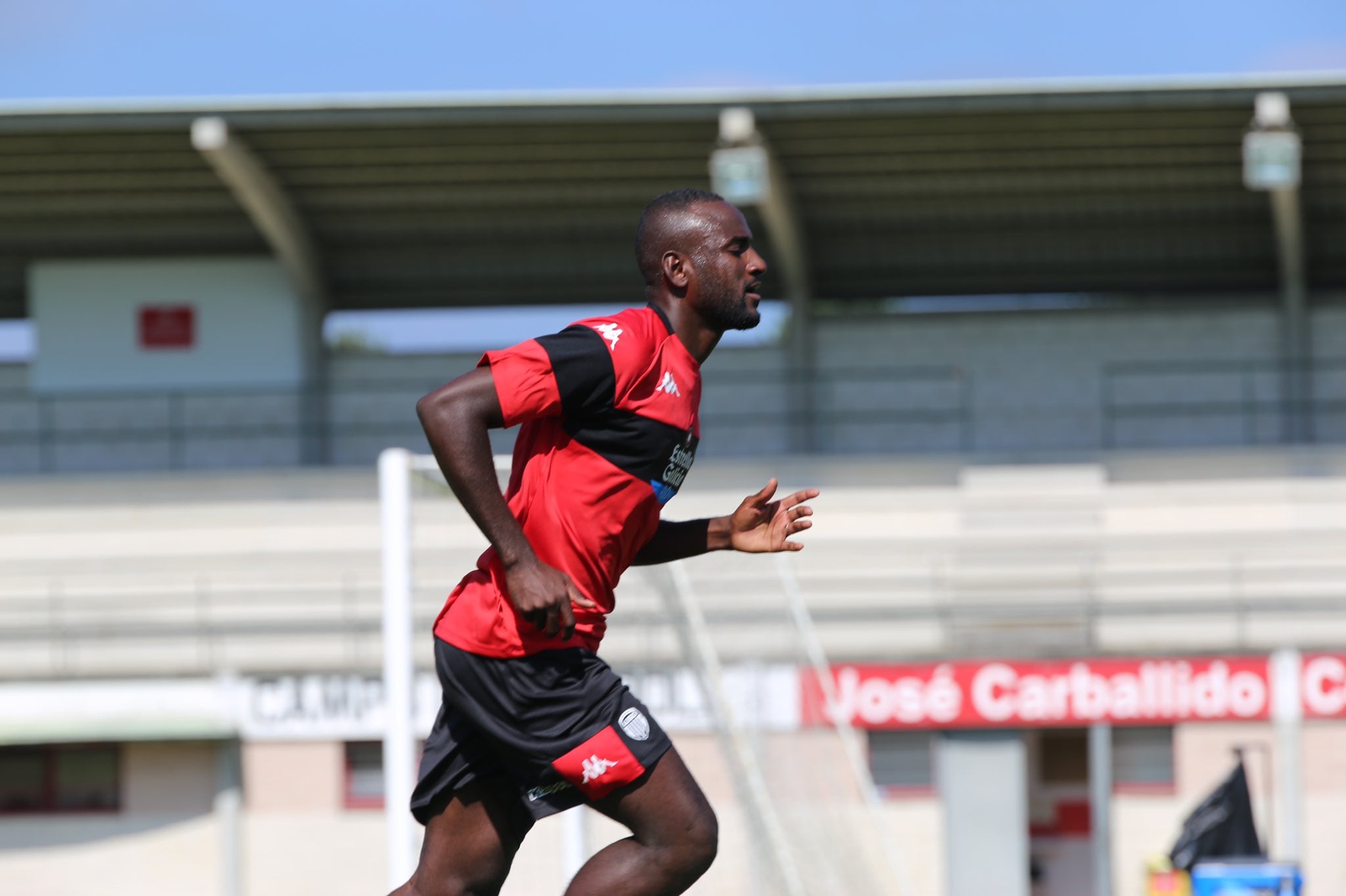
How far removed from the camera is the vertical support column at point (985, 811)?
1519cm

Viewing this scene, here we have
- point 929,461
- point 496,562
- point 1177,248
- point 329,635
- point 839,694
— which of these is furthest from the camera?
point 1177,248

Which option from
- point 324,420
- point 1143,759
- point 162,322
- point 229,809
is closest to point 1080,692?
point 1143,759

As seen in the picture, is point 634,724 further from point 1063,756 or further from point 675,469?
point 1063,756

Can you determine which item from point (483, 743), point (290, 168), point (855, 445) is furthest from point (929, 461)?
point (483, 743)

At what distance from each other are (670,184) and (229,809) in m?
7.87

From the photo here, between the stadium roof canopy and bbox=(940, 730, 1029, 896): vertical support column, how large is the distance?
20.5ft

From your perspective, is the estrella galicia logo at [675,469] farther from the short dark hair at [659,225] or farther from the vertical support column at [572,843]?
the vertical support column at [572,843]

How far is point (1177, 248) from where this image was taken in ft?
62.7

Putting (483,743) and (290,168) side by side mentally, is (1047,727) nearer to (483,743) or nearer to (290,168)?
(290,168)

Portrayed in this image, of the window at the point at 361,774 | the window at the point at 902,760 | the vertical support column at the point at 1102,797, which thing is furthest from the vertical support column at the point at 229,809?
the vertical support column at the point at 1102,797

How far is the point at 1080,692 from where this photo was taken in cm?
1512

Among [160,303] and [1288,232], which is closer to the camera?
[1288,232]

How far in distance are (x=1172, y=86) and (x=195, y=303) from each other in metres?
11.1

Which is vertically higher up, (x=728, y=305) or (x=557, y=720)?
(x=728, y=305)
